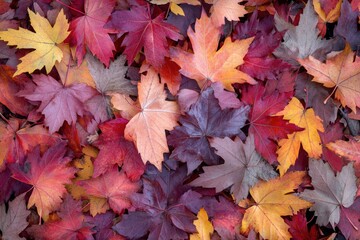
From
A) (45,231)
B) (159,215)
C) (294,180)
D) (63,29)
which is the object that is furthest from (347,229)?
(63,29)

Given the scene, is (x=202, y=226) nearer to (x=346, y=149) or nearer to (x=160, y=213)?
(x=160, y=213)

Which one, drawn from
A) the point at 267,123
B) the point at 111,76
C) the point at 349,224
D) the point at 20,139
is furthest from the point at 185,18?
the point at 349,224

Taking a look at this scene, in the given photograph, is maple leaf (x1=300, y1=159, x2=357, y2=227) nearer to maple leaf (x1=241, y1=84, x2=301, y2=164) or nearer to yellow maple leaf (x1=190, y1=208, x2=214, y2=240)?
maple leaf (x1=241, y1=84, x2=301, y2=164)

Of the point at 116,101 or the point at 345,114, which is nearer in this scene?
the point at 116,101

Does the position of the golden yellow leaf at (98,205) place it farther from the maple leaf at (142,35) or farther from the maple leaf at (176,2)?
the maple leaf at (176,2)

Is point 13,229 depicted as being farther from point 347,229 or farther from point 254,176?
point 347,229

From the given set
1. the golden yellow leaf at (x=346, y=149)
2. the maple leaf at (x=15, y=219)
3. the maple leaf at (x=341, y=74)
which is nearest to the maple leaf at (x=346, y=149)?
the golden yellow leaf at (x=346, y=149)

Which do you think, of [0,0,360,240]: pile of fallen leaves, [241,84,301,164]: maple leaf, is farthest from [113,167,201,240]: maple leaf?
[241,84,301,164]: maple leaf
